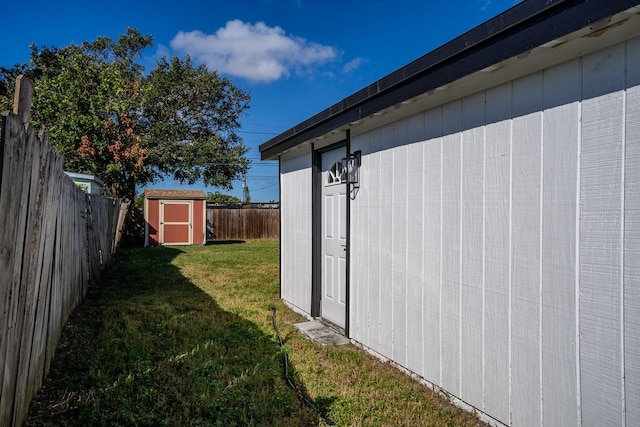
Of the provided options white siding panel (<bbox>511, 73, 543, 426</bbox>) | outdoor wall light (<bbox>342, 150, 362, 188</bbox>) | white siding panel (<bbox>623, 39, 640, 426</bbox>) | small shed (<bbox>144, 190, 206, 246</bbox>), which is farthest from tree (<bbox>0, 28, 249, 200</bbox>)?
white siding panel (<bbox>623, 39, 640, 426</bbox>)

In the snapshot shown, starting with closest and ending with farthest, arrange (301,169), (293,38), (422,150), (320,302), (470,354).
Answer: (470,354) < (422,150) < (320,302) < (301,169) < (293,38)

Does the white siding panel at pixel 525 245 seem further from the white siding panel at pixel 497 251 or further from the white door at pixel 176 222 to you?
the white door at pixel 176 222

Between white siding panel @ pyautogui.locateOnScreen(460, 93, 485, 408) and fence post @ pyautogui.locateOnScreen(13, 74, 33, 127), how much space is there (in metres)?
2.53

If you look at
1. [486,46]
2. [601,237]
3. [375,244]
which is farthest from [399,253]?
[486,46]

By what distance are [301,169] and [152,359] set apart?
3.02m

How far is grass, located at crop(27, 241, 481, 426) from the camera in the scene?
2506 millimetres

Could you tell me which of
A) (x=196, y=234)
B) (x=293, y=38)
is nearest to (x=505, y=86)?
(x=196, y=234)

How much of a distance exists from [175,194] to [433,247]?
47.7ft

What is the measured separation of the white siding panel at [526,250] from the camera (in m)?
2.15

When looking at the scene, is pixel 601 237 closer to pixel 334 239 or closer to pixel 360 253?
pixel 360 253

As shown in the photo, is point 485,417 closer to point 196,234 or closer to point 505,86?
point 505,86

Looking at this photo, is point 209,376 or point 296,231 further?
point 296,231

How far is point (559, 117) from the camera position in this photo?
6.69 feet

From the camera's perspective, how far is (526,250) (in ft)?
7.27
